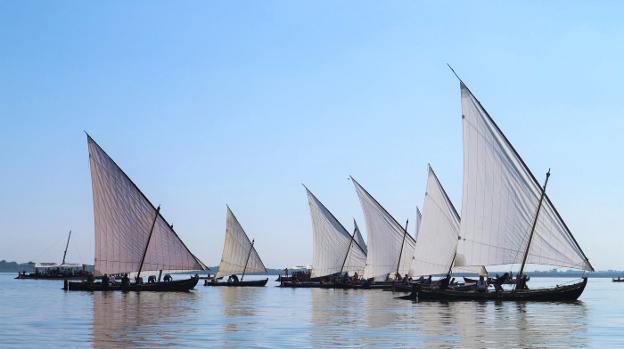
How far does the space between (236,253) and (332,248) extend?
18.4m

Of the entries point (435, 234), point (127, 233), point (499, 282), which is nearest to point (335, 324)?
point (499, 282)

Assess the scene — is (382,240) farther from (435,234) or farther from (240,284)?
(240,284)

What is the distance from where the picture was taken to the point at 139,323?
51531mm

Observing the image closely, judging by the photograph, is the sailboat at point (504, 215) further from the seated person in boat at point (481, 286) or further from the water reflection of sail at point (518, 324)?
the water reflection of sail at point (518, 324)

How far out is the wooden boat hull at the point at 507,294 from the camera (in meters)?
75.8

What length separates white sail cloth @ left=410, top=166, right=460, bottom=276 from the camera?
311 feet

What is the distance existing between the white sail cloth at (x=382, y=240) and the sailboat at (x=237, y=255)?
2802cm

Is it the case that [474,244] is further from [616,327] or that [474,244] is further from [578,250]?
[616,327]

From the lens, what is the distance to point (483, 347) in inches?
1511

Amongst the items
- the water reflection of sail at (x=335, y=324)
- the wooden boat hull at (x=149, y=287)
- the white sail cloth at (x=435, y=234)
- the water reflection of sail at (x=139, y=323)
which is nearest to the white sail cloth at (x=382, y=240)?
the white sail cloth at (x=435, y=234)

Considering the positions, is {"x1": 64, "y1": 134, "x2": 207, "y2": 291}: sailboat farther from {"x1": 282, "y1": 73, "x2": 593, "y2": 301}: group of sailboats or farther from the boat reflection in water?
the boat reflection in water

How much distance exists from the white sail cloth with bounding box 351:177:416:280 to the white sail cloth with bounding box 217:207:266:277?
2852 centimetres

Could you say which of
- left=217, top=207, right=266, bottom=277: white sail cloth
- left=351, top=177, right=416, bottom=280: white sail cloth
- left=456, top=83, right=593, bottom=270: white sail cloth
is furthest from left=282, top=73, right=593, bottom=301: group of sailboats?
left=217, top=207, right=266, bottom=277: white sail cloth

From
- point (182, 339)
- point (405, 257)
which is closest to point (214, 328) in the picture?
point (182, 339)
